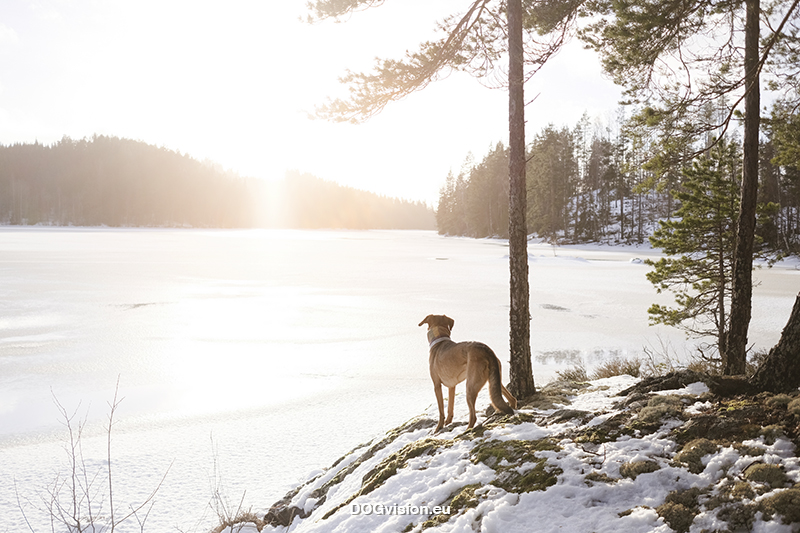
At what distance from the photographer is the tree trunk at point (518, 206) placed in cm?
569

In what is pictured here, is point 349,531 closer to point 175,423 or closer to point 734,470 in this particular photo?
point 734,470

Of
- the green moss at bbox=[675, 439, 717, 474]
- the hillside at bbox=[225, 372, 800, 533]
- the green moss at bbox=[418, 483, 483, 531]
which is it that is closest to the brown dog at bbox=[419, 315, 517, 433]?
the hillside at bbox=[225, 372, 800, 533]

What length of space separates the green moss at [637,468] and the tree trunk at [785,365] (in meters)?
1.49

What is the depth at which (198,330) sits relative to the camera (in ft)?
42.3

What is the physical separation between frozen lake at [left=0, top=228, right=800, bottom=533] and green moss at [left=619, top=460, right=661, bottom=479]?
13.2 ft

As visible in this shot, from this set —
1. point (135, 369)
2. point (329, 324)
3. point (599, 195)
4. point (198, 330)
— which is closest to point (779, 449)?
point (135, 369)

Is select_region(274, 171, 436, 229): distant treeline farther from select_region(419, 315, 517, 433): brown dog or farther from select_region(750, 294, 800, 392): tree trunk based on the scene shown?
select_region(750, 294, 800, 392): tree trunk

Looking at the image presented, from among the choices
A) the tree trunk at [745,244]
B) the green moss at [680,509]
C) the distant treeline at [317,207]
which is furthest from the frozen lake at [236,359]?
the distant treeline at [317,207]

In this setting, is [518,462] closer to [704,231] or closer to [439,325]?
[439,325]

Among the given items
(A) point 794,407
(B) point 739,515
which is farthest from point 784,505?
(A) point 794,407

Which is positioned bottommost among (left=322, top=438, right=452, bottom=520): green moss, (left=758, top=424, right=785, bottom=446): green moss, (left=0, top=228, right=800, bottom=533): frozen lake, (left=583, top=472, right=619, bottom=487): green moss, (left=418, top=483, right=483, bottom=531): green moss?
(left=0, top=228, right=800, bottom=533): frozen lake

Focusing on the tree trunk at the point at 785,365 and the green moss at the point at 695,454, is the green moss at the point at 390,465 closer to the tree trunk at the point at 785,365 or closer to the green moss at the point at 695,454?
the green moss at the point at 695,454

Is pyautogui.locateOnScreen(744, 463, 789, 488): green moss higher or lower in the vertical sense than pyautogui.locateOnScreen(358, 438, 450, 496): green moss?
higher

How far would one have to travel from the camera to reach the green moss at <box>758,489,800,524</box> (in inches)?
79.4
